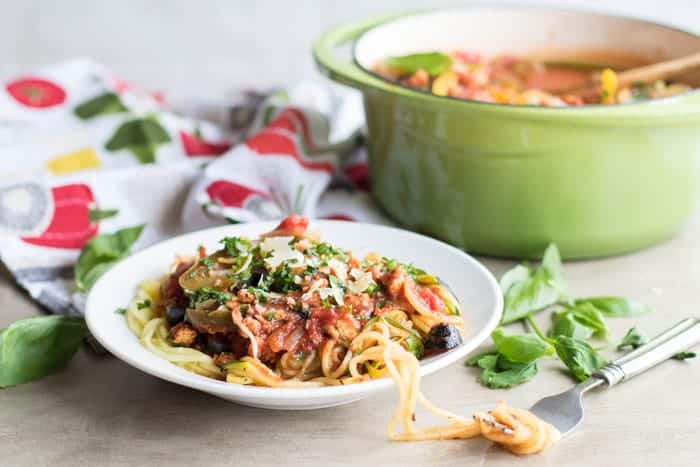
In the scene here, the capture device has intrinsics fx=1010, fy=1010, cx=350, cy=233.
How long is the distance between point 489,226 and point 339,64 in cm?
57

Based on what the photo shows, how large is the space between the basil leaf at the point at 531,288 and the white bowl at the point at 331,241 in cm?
18

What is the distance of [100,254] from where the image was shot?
96.0 inches

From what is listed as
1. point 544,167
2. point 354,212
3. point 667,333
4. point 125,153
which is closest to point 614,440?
point 667,333

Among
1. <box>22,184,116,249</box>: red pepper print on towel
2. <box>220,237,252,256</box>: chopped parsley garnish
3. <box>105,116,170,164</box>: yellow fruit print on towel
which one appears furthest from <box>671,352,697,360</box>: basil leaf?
<box>105,116,170,164</box>: yellow fruit print on towel

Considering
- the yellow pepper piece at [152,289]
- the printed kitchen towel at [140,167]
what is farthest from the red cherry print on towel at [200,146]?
the yellow pepper piece at [152,289]

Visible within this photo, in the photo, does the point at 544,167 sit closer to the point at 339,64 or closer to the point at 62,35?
the point at 339,64

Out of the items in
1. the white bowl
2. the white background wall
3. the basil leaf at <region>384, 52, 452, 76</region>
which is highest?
the basil leaf at <region>384, 52, 452, 76</region>

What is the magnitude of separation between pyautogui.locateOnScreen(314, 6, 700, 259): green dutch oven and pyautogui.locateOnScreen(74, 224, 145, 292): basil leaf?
68 cm

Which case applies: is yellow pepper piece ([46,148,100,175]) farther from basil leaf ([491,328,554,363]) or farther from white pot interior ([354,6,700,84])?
basil leaf ([491,328,554,363])

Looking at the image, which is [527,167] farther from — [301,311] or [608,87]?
[301,311]

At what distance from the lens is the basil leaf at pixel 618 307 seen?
2250 millimetres

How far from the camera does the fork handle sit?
1.94m

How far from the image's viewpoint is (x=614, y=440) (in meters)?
1.80

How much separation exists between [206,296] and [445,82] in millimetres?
1083
